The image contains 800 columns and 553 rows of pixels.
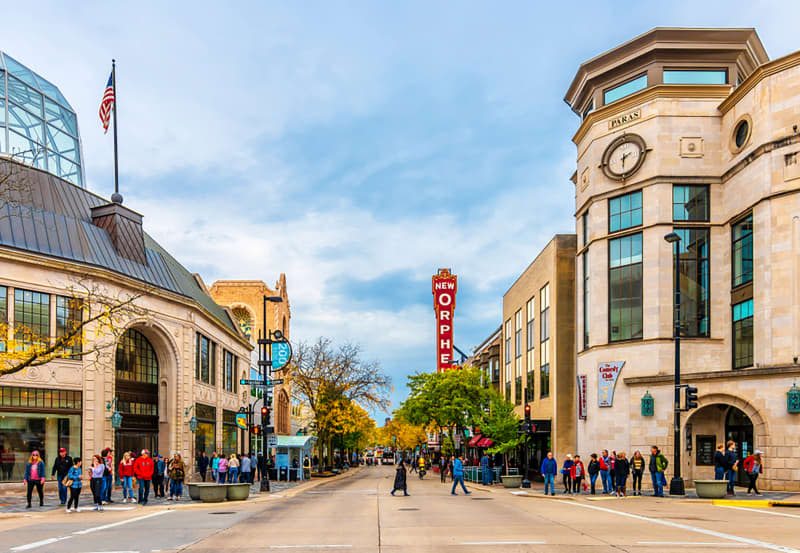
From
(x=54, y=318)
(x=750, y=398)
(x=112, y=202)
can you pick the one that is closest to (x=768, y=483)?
(x=750, y=398)

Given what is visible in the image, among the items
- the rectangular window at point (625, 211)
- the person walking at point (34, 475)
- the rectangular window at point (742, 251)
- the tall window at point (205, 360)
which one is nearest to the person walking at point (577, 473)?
the rectangular window at point (742, 251)

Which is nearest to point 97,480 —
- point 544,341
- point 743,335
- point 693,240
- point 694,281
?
point 694,281

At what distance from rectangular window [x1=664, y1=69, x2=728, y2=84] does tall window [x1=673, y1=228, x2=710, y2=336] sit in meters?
7.15

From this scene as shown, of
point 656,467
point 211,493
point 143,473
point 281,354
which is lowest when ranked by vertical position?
point 211,493

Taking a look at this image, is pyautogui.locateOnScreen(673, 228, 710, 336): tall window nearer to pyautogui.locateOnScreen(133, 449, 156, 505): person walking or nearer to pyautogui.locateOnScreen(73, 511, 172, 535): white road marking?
pyautogui.locateOnScreen(133, 449, 156, 505): person walking

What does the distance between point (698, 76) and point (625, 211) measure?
7.08 m

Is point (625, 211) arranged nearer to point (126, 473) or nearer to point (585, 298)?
point (585, 298)

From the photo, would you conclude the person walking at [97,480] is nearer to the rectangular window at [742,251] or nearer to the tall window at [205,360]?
the tall window at [205,360]

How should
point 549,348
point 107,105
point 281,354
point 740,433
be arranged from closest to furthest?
point 740,433 → point 107,105 → point 281,354 → point 549,348

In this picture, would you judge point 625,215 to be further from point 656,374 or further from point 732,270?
point 656,374

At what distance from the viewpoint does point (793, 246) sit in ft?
98.9

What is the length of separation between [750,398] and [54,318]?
92.2ft

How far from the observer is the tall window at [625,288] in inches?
1417

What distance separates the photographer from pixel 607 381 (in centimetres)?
3600
